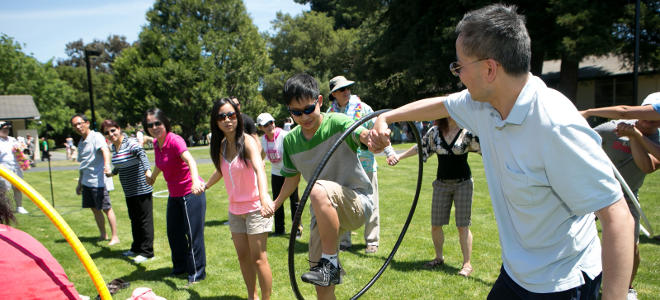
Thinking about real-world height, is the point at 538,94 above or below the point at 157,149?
above

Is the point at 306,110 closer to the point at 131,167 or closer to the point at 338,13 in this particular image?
the point at 131,167

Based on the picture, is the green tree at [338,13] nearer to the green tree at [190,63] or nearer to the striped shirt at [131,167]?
the green tree at [190,63]

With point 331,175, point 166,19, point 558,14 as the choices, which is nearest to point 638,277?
point 331,175

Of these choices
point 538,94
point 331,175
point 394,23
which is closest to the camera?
point 538,94

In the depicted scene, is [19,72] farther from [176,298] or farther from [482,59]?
[482,59]

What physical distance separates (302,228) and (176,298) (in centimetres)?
327

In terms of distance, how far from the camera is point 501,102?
207cm

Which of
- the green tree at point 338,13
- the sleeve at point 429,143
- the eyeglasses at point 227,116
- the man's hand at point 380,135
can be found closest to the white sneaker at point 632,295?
the sleeve at point 429,143

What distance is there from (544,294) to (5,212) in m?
2.55

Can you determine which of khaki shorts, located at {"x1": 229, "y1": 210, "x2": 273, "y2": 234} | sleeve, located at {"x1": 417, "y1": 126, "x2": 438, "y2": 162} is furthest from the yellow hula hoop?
sleeve, located at {"x1": 417, "y1": 126, "x2": 438, "y2": 162}

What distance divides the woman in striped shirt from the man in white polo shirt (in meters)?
5.82

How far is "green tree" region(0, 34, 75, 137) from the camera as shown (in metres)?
52.7

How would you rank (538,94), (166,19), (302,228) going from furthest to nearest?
(166,19)
(302,228)
(538,94)

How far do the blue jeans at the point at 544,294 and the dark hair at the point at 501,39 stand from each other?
1080 mm
